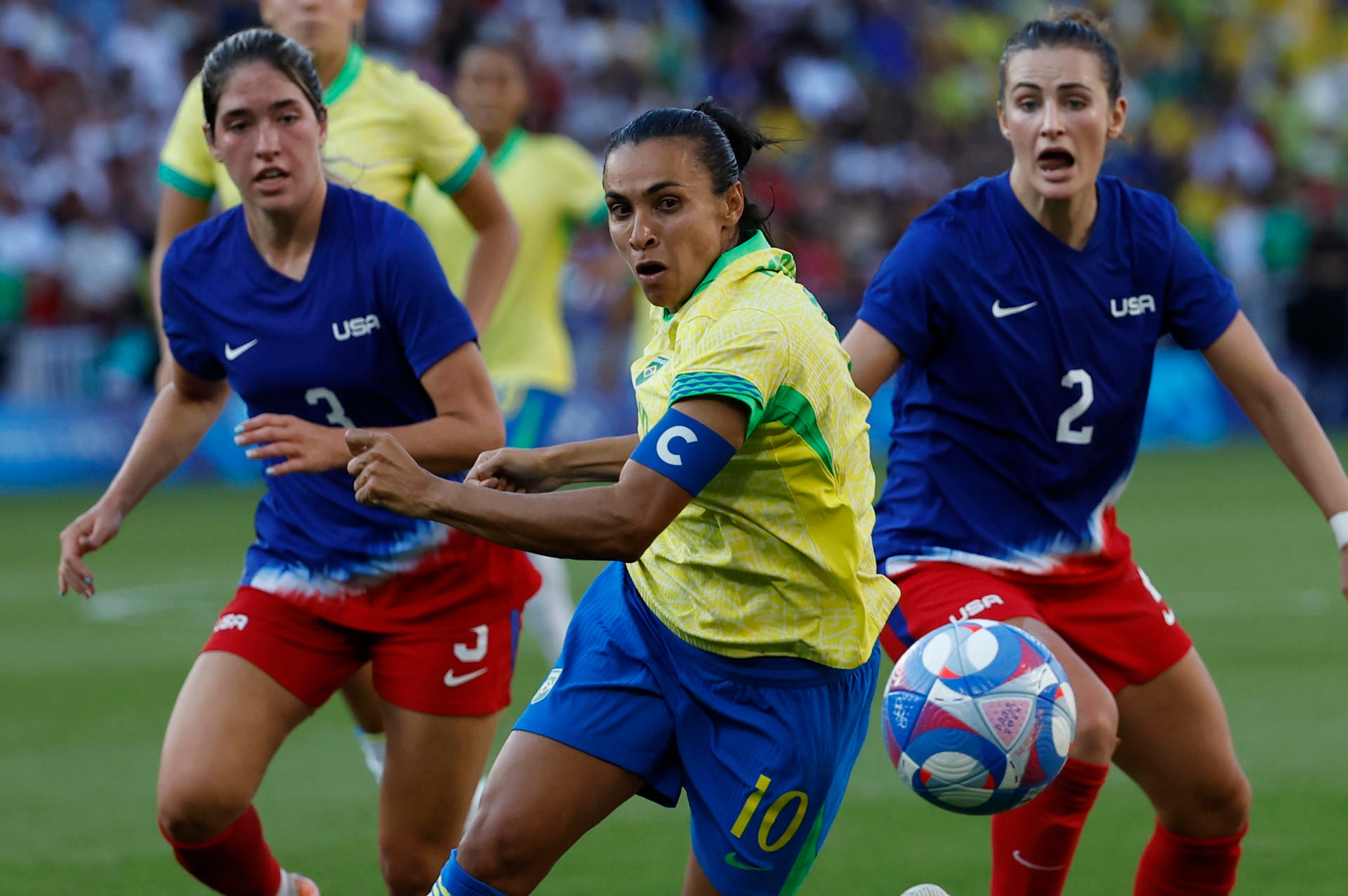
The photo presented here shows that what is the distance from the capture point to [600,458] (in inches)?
159

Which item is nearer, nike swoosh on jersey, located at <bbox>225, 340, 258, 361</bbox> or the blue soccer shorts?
the blue soccer shorts

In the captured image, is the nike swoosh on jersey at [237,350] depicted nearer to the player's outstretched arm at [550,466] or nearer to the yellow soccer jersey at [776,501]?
the player's outstretched arm at [550,466]

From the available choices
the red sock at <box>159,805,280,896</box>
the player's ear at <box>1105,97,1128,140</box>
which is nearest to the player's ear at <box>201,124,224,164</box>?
the red sock at <box>159,805,280,896</box>

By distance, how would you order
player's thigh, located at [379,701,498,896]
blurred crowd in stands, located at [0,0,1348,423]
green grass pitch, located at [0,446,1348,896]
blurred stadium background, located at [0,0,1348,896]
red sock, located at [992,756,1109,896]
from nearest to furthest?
red sock, located at [992,756,1109,896], player's thigh, located at [379,701,498,896], green grass pitch, located at [0,446,1348,896], blurred stadium background, located at [0,0,1348,896], blurred crowd in stands, located at [0,0,1348,423]

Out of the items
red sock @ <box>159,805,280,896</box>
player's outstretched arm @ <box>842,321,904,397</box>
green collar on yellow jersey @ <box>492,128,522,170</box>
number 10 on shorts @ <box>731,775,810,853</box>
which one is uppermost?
green collar on yellow jersey @ <box>492,128,522,170</box>

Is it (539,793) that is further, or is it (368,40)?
(368,40)

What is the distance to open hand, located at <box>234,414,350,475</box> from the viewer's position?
4055 millimetres

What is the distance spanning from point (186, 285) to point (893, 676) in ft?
7.07

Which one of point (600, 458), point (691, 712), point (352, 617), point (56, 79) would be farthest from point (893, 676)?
point (56, 79)

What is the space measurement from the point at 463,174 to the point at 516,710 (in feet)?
9.89

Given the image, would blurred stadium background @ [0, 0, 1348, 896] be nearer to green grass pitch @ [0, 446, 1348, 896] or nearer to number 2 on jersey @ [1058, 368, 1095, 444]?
green grass pitch @ [0, 446, 1348, 896]

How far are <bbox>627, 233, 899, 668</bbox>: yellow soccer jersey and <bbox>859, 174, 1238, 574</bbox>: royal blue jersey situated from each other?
85 centimetres

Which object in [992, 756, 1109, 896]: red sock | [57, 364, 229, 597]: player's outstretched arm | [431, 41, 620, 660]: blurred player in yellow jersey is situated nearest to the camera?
[992, 756, 1109, 896]: red sock

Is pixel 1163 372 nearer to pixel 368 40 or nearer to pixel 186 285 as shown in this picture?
pixel 368 40
